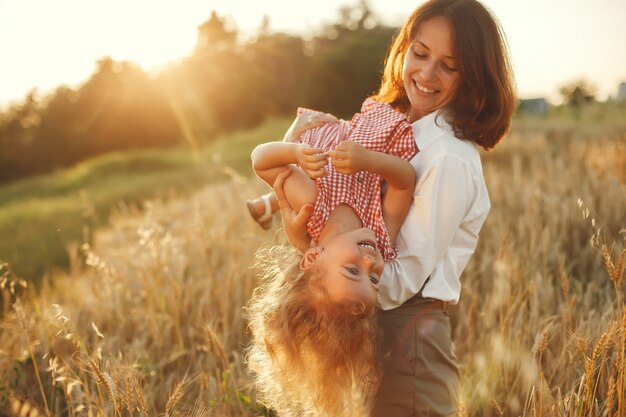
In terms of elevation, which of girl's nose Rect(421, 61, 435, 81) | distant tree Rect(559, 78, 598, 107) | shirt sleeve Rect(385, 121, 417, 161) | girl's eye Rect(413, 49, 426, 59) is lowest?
distant tree Rect(559, 78, 598, 107)

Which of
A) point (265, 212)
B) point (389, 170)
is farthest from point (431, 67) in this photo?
point (265, 212)

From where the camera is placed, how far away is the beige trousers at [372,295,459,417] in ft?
6.27

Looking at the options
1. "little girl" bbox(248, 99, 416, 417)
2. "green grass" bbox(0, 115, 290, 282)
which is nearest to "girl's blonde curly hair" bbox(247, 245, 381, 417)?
"little girl" bbox(248, 99, 416, 417)

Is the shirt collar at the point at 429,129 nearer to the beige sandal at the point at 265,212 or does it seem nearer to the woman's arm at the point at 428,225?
the woman's arm at the point at 428,225

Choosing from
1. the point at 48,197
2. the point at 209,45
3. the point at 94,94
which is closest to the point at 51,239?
the point at 48,197

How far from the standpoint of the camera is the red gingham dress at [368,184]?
73.9 inches

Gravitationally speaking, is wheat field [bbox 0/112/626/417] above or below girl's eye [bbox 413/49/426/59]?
below

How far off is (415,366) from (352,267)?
491 mm

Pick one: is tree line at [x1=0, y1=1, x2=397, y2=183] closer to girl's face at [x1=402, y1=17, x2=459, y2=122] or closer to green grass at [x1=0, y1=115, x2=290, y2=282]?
green grass at [x1=0, y1=115, x2=290, y2=282]

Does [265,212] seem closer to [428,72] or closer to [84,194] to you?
[428,72]

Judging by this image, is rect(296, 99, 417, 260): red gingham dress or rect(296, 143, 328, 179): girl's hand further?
rect(296, 99, 417, 260): red gingham dress

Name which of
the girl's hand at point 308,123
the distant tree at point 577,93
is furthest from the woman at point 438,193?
the distant tree at point 577,93

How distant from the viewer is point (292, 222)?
1898 millimetres

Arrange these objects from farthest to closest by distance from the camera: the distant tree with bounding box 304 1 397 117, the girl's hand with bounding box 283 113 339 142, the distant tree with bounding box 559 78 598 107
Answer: the distant tree with bounding box 304 1 397 117 < the distant tree with bounding box 559 78 598 107 < the girl's hand with bounding box 283 113 339 142
